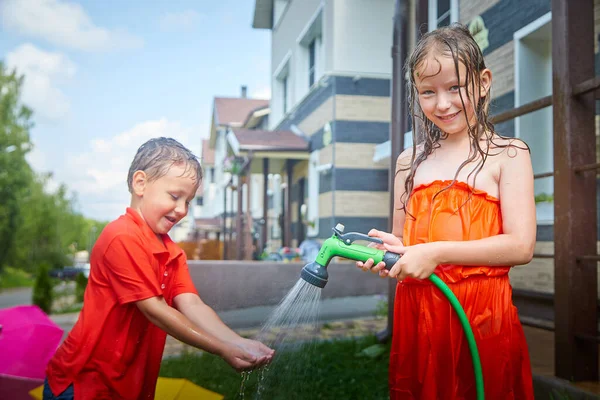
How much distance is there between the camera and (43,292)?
1052cm

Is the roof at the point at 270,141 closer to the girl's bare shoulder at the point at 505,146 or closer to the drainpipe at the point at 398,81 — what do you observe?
the drainpipe at the point at 398,81

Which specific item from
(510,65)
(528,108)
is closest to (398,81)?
(528,108)

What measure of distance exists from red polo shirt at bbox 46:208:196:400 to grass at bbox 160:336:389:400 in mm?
342

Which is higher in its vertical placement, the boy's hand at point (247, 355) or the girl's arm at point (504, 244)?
the girl's arm at point (504, 244)

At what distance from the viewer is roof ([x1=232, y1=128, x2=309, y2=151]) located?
1142cm

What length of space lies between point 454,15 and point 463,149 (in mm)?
5684

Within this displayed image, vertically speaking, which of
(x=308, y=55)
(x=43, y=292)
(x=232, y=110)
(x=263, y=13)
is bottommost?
(x=43, y=292)

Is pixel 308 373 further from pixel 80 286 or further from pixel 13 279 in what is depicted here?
pixel 13 279

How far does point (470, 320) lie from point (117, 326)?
965mm

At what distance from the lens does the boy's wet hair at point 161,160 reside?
174 centimetres

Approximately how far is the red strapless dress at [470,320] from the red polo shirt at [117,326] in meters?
0.74

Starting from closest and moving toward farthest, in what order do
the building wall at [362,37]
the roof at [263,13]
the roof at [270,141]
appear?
1. the building wall at [362,37]
2. the roof at [270,141]
3. the roof at [263,13]

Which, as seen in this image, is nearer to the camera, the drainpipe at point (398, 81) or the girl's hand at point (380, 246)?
the girl's hand at point (380, 246)

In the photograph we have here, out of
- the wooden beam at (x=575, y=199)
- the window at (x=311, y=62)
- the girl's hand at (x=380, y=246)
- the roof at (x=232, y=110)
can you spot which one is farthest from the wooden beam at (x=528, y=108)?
the roof at (x=232, y=110)
